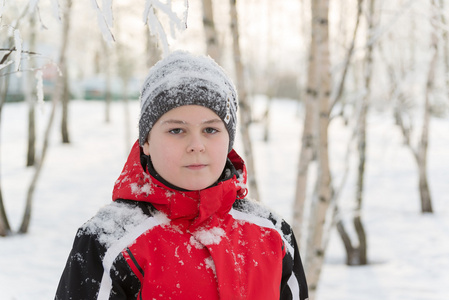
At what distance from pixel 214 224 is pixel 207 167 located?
0.57 ft

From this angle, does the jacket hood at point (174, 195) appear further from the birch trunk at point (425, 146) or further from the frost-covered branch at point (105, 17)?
the birch trunk at point (425, 146)

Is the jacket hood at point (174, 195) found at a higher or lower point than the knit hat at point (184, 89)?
lower

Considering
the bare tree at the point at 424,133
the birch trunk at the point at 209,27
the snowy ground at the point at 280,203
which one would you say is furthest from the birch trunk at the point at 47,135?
the bare tree at the point at 424,133

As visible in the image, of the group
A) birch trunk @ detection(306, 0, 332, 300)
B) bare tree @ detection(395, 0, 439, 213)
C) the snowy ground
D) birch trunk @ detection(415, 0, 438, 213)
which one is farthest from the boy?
birch trunk @ detection(415, 0, 438, 213)

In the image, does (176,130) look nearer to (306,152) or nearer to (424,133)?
(306,152)

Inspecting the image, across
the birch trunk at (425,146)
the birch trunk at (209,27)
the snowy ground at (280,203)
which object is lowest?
the snowy ground at (280,203)

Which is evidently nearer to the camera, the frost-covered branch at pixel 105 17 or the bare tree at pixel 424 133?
the frost-covered branch at pixel 105 17

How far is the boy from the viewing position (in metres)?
1.25

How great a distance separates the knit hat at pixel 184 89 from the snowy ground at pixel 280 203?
10.4ft

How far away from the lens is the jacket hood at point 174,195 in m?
1.30

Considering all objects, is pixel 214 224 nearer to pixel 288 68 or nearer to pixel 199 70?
pixel 199 70

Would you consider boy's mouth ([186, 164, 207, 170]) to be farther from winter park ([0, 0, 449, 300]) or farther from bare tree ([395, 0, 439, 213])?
bare tree ([395, 0, 439, 213])

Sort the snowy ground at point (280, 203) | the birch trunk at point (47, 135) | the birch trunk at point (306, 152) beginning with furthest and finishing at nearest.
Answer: the birch trunk at point (47, 135) < the snowy ground at point (280, 203) < the birch trunk at point (306, 152)

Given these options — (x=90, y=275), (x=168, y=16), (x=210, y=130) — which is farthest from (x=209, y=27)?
(x=90, y=275)
